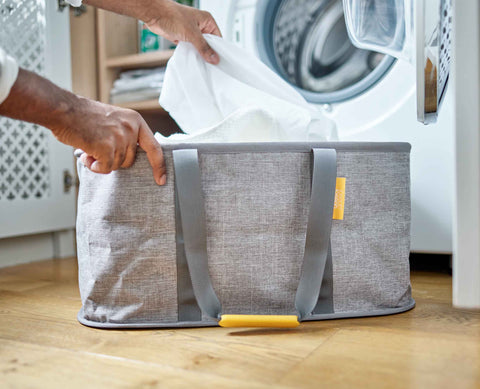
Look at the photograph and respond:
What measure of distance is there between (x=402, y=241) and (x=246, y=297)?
26 cm

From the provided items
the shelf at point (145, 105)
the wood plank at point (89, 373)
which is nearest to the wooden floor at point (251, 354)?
the wood plank at point (89, 373)

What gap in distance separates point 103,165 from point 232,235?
21 centimetres

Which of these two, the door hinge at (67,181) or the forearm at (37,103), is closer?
the forearm at (37,103)

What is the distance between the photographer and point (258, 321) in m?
0.66

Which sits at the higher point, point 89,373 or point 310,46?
point 310,46

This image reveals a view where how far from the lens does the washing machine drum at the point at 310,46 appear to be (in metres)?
1.18

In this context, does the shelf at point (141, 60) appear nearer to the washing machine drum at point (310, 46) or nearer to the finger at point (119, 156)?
the washing machine drum at point (310, 46)

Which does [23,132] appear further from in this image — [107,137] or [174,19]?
[107,137]

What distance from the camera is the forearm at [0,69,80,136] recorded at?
0.57m

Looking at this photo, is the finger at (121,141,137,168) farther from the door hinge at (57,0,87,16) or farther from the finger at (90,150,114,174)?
the door hinge at (57,0,87,16)

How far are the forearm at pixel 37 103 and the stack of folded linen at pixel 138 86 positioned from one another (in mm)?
866

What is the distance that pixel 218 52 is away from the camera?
901mm

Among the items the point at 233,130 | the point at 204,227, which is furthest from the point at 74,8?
the point at 204,227

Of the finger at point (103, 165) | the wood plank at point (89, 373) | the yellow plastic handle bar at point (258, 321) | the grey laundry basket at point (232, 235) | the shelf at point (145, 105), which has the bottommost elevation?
the wood plank at point (89, 373)
